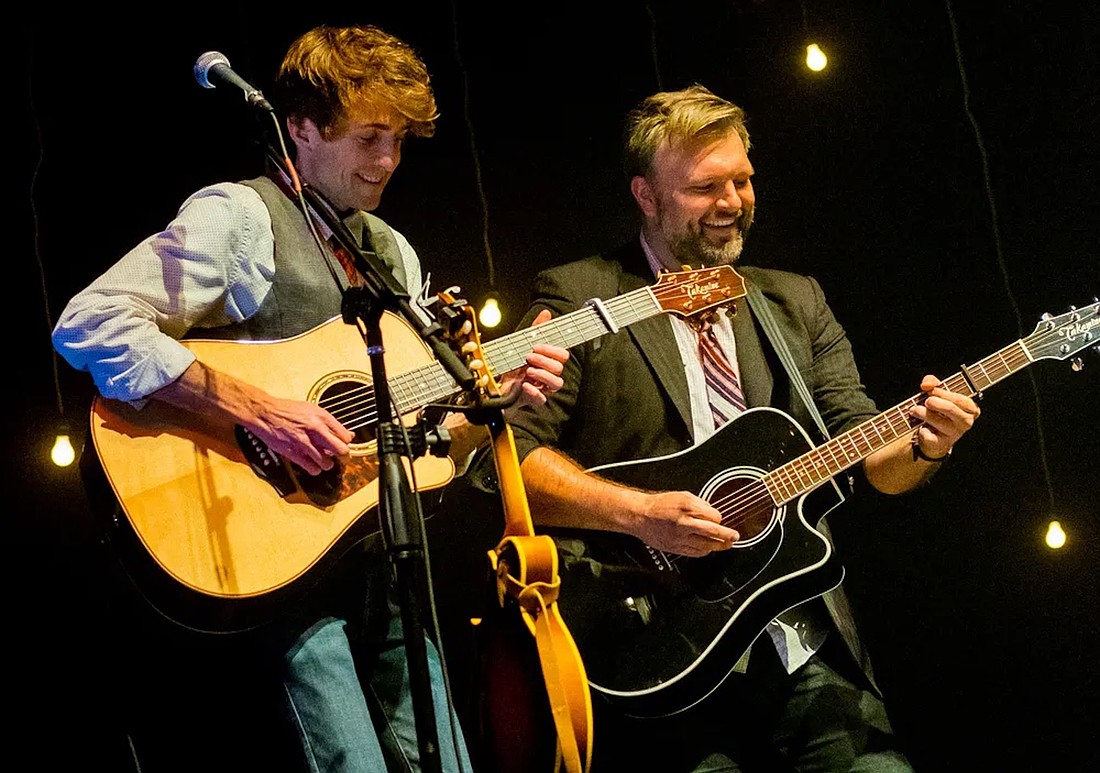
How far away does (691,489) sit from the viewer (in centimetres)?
301

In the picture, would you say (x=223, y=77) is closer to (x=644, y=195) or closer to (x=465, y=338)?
(x=465, y=338)

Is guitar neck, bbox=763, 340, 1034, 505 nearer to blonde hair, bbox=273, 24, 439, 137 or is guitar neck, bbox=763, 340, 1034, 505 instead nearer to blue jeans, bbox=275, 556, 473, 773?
blue jeans, bbox=275, 556, 473, 773

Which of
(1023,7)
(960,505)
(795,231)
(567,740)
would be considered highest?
(1023,7)

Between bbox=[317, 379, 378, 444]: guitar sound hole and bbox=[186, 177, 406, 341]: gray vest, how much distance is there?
18 centimetres

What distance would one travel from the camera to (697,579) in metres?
2.95

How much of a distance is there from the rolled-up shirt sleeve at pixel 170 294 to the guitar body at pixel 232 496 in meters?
0.07

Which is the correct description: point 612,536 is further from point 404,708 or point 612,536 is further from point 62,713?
point 62,713

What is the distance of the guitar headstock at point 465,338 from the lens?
217 centimetres

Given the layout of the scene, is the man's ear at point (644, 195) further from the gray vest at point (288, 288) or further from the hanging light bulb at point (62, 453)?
the hanging light bulb at point (62, 453)

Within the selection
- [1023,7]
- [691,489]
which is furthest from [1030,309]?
[691,489]

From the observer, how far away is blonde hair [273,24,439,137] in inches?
114

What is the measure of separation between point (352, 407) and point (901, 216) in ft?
7.00

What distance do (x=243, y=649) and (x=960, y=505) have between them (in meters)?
2.40

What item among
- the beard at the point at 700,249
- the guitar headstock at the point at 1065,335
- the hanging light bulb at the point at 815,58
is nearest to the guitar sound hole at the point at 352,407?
the beard at the point at 700,249
